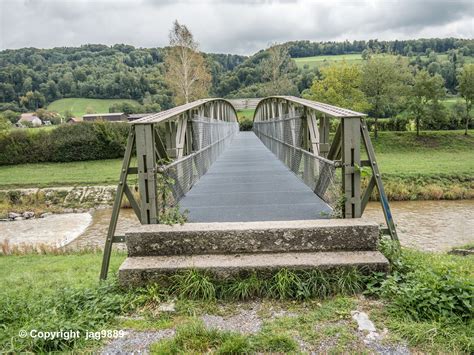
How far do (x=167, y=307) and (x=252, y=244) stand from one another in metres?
0.88

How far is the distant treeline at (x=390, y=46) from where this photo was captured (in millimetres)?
84625

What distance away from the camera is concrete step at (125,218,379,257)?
358 centimetres

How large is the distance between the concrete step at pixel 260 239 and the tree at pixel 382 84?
3422 centimetres

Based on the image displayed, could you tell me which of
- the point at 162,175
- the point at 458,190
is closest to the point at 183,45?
the point at 458,190

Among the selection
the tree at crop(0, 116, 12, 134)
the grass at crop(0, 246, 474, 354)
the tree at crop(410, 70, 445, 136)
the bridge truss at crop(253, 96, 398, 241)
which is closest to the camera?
the grass at crop(0, 246, 474, 354)

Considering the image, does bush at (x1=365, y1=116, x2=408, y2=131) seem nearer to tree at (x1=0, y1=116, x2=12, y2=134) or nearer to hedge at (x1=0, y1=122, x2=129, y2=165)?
hedge at (x1=0, y1=122, x2=129, y2=165)

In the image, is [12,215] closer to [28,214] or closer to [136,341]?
[28,214]

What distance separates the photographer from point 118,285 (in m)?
3.46

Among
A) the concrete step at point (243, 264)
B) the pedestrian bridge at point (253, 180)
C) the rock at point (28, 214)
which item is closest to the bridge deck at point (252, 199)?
the pedestrian bridge at point (253, 180)

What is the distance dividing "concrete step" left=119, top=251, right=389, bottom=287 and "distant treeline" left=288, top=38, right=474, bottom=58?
233ft

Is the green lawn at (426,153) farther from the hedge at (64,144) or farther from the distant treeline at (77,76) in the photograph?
the distant treeline at (77,76)

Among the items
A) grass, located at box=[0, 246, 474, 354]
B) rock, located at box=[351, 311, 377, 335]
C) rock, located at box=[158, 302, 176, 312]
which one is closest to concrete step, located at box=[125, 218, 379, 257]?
grass, located at box=[0, 246, 474, 354]

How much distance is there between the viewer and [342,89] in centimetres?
3447

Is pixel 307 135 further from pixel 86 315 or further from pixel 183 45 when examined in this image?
pixel 183 45
